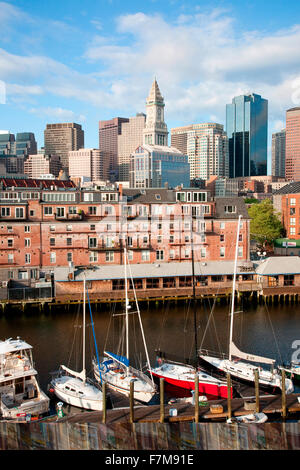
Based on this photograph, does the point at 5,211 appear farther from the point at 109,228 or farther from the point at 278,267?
the point at 278,267

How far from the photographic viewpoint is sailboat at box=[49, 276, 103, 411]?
104ft

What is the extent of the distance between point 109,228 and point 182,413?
38.6 metres

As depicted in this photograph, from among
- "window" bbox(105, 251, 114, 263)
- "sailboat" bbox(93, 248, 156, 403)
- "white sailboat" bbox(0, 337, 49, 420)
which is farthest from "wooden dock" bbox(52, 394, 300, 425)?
"window" bbox(105, 251, 114, 263)

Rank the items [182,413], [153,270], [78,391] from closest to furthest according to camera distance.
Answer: [182,413]
[78,391]
[153,270]

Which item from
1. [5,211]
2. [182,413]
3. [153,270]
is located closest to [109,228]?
[153,270]

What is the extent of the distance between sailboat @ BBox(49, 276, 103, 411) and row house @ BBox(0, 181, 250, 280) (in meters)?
28.1

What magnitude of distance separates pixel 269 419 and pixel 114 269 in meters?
34.9

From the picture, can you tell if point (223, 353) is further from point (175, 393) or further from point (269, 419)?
point (269, 419)

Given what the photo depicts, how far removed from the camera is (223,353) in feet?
133

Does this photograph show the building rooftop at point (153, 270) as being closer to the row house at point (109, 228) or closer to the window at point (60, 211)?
the row house at point (109, 228)

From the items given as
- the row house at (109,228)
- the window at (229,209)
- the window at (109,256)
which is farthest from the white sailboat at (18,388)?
the window at (229,209)

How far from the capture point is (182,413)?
2903 cm

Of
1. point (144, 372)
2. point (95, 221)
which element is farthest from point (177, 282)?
point (144, 372)

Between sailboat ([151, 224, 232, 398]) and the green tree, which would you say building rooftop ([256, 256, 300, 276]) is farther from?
the green tree
